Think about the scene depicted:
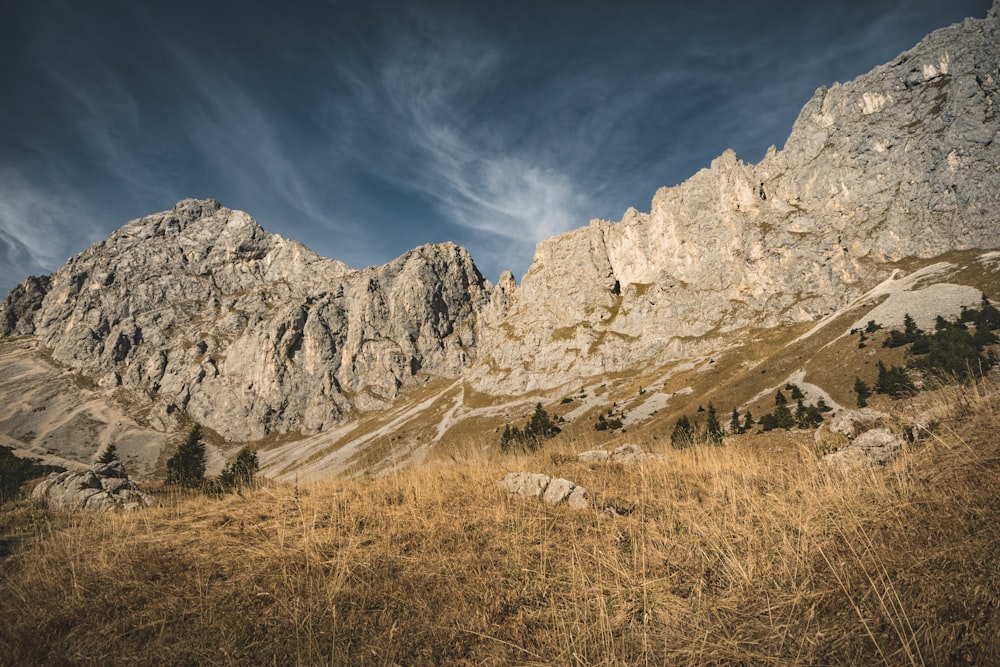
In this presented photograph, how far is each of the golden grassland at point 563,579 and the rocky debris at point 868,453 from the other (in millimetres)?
357

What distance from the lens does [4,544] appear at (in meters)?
7.76

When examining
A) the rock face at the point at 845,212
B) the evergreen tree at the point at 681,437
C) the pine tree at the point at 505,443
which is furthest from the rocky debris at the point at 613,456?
the rock face at the point at 845,212

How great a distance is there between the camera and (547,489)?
858 centimetres

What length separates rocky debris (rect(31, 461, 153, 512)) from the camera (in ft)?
36.2

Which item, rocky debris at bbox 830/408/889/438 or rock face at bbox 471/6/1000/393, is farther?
rock face at bbox 471/6/1000/393

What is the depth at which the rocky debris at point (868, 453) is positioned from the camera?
7.31 metres

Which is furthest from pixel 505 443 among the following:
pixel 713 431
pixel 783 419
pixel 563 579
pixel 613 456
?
pixel 563 579

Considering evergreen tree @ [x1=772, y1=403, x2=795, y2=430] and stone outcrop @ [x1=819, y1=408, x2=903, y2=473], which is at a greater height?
stone outcrop @ [x1=819, y1=408, x2=903, y2=473]

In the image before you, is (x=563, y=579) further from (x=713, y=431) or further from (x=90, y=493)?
(x=713, y=431)

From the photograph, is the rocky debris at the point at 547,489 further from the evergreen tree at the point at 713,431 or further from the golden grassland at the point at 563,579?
the evergreen tree at the point at 713,431

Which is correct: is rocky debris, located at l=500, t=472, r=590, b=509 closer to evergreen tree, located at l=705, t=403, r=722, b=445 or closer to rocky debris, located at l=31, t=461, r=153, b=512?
evergreen tree, located at l=705, t=403, r=722, b=445

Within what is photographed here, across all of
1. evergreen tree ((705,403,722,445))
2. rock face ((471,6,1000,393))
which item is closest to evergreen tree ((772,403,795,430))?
evergreen tree ((705,403,722,445))

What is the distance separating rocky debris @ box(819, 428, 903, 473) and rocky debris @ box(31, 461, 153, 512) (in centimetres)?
1667

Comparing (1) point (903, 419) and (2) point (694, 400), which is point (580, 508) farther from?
(2) point (694, 400)
